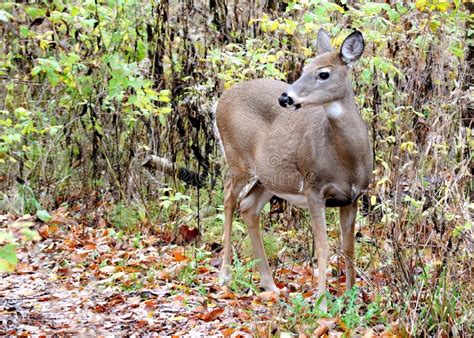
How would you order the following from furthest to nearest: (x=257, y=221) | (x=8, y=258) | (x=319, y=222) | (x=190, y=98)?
(x=190, y=98) → (x=257, y=221) → (x=319, y=222) → (x=8, y=258)

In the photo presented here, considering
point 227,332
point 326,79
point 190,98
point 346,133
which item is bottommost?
point 227,332

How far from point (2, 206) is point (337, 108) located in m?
4.82

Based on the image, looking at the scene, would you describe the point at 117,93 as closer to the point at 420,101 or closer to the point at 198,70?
the point at 198,70

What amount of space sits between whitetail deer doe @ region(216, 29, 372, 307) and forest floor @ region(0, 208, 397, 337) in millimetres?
445

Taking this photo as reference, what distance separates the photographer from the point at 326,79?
21.9 ft

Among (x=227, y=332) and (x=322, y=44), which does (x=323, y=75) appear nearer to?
(x=322, y=44)

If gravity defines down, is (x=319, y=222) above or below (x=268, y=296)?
above

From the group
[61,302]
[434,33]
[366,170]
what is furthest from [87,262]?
[434,33]

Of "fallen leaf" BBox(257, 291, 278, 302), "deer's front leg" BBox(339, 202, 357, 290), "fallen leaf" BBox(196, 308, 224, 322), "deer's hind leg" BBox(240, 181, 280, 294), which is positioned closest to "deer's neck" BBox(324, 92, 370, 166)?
"deer's front leg" BBox(339, 202, 357, 290)

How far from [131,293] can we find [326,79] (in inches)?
89.6

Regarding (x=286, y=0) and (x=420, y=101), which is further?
(x=286, y=0)

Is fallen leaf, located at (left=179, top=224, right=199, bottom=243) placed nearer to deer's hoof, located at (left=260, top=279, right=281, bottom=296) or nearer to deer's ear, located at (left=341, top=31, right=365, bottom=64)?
deer's hoof, located at (left=260, top=279, right=281, bottom=296)

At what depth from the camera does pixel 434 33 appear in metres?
7.90

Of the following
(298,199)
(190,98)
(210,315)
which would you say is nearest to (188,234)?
(190,98)
